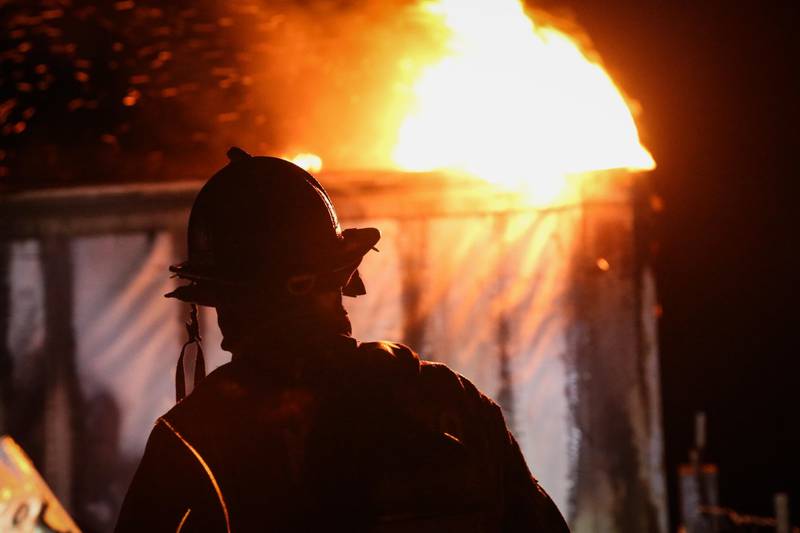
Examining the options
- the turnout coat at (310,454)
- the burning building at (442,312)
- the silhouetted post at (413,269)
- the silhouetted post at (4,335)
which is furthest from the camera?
the silhouetted post at (4,335)

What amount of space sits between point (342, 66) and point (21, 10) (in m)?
4.08

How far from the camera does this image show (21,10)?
9211 millimetres

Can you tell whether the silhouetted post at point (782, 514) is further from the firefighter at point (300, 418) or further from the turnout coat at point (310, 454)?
the turnout coat at point (310, 454)

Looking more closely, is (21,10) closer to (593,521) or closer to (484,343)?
(484,343)

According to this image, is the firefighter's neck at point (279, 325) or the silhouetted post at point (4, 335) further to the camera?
the silhouetted post at point (4, 335)

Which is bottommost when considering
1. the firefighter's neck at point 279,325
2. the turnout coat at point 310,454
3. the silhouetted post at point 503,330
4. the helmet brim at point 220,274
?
the silhouetted post at point 503,330

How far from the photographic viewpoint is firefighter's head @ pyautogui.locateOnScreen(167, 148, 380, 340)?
1.77 m

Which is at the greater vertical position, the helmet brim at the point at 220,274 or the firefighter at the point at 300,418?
the helmet brim at the point at 220,274

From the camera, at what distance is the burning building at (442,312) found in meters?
4.43

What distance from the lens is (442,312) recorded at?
4.57 m

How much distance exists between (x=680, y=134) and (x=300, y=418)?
8.43m

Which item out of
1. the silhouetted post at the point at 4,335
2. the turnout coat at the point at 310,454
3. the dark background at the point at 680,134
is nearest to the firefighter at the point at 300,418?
the turnout coat at the point at 310,454

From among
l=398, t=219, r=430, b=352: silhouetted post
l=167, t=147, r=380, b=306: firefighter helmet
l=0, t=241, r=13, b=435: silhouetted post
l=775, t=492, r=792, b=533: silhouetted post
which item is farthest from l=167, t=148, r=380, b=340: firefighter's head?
l=775, t=492, r=792, b=533: silhouetted post

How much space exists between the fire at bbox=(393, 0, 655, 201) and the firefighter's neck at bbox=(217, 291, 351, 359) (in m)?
3.21
